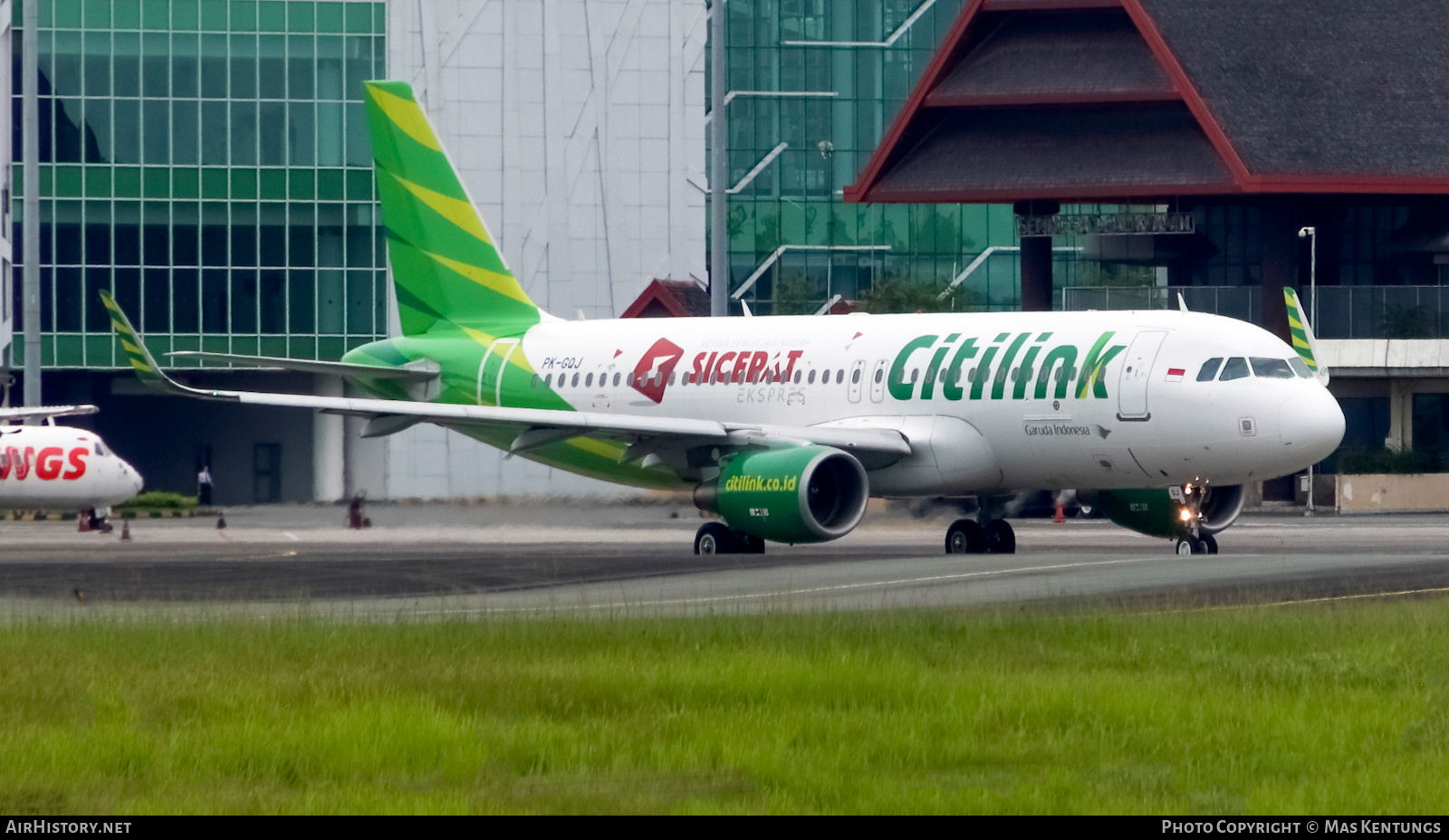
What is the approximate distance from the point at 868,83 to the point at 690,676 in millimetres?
92713

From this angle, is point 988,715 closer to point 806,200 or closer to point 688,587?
point 688,587

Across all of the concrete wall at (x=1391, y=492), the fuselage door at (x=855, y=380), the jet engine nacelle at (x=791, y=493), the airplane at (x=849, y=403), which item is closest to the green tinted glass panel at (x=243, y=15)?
the airplane at (x=849, y=403)

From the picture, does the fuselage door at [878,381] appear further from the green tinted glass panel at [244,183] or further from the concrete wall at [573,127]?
the green tinted glass panel at [244,183]

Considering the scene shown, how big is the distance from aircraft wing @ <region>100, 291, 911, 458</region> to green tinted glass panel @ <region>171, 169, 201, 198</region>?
1579 inches

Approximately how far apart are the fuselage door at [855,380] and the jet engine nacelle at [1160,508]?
375cm

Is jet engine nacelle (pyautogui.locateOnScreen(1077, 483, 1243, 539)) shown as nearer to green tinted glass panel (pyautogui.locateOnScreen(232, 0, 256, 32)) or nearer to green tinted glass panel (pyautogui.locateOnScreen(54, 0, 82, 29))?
green tinted glass panel (pyautogui.locateOnScreen(232, 0, 256, 32))

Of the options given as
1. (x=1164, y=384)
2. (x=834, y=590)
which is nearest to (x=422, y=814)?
(x=834, y=590)

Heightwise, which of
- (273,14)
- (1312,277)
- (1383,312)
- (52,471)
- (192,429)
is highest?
(273,14)

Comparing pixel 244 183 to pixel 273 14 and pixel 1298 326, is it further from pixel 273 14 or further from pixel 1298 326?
pixel 1298 326

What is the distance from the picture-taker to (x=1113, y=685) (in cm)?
1298

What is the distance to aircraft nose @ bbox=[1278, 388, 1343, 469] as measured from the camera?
2598 centimetres

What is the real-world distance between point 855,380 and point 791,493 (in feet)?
11.5

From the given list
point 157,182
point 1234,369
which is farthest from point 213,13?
point 1234,369

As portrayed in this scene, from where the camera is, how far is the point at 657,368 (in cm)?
3209
